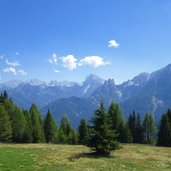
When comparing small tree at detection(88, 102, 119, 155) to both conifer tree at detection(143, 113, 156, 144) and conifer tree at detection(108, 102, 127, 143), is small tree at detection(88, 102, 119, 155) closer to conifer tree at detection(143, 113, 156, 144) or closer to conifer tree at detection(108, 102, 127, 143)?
conifer tree at detection(108, 102, 127, 143)

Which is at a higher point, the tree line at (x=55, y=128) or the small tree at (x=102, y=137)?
the tree line at (x=55, y=128)

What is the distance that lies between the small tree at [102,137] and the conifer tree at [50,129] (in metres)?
58.2

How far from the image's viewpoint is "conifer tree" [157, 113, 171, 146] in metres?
93.4

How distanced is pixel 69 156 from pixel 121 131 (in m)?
51.0

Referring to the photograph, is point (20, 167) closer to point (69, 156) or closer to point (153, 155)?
point (69, 156)

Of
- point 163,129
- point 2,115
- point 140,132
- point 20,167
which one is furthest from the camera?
point 140,132

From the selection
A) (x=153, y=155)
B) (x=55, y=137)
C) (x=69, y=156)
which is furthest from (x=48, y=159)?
(x=55, y=137)

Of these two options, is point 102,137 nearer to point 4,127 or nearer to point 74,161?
point 74,161

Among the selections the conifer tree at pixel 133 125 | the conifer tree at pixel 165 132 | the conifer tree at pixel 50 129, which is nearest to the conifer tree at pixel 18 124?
the conifer tree at pixel 50 129

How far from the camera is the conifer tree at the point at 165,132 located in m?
93.4

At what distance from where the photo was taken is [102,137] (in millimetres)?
51531

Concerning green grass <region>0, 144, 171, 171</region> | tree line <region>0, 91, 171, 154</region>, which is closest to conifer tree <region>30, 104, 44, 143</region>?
tree line <region>0, 91, 171, 154</region>

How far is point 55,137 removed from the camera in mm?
111812

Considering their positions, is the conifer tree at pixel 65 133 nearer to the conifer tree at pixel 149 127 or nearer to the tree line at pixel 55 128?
the tree line at pixel 55 128
